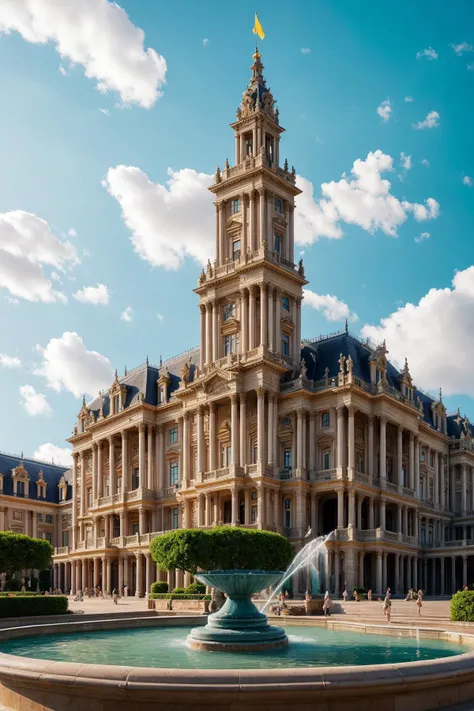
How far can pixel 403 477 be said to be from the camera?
8606 cm

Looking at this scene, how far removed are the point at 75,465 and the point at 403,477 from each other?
46788 mm

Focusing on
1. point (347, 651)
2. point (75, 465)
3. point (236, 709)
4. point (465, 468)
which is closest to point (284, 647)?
point (347, 651)

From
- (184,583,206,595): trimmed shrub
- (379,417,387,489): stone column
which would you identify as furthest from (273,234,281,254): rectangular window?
(184,583,206,595): trimmed shrub

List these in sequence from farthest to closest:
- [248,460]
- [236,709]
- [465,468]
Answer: [465,468] < [248,460] < [236,709]

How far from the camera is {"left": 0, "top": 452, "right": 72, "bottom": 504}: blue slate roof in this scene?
119 metres

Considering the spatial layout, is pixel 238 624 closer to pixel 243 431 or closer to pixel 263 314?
pixel 243 431

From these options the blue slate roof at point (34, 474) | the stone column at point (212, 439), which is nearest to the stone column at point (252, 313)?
the stone column at point (212, 439)

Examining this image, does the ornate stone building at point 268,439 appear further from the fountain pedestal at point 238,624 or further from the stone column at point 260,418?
the fountain pedestal at point 238,624

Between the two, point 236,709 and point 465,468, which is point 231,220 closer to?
point 465,468

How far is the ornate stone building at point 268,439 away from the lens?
75.9m

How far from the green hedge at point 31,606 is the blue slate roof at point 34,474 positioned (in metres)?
76.1

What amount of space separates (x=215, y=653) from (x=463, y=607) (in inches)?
635

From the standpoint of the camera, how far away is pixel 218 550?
2312 inches

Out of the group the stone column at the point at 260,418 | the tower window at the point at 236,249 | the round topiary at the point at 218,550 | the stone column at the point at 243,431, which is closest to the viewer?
the round topiary at the point at 218,550
